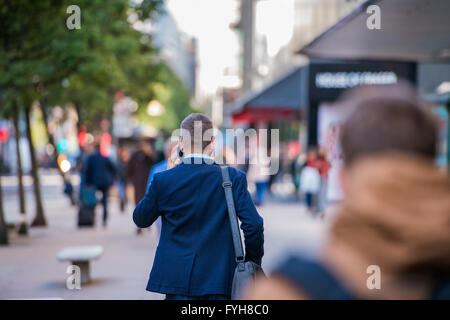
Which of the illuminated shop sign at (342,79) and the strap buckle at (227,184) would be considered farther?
the illuminated shop sign at (342,79)

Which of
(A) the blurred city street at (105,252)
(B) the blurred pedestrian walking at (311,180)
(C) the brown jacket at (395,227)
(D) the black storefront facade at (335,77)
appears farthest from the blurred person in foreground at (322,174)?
(C) the brown jacket at (395,227)

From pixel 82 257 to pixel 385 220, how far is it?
7541 mm

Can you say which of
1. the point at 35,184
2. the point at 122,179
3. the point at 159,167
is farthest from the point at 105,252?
the point at 122,179

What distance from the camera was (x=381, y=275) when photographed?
187cm

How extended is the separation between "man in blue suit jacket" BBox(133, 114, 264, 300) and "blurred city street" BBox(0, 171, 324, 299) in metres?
1.61

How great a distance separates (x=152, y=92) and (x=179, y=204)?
28.5 m

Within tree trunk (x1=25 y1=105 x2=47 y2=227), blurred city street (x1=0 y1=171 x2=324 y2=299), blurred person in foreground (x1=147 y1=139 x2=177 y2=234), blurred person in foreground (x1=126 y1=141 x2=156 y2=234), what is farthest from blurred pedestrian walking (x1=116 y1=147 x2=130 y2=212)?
blurred person in foreground (x1=147 y1=139 x2=177 y2=234)

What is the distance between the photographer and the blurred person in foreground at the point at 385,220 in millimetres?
1778

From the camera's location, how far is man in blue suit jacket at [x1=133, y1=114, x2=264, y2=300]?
143 inches

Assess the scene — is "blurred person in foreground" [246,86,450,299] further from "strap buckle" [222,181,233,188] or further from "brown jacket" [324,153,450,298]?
"strap buckle" [222,181,233,188]

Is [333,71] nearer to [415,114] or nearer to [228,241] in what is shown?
[228,241]

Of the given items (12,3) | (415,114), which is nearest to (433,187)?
(415,114)

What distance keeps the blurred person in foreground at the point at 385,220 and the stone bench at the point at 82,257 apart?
726 cm

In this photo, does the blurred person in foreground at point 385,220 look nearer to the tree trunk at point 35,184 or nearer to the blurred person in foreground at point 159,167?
the blurred person in foreground at point 159,167
